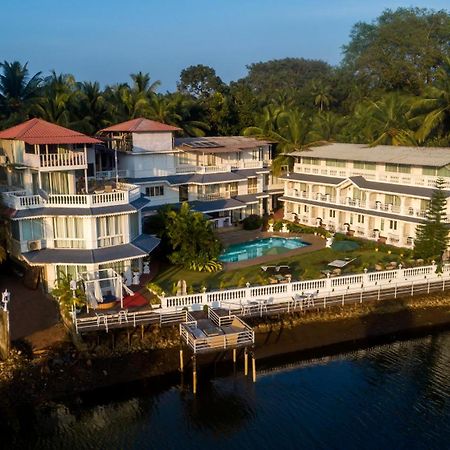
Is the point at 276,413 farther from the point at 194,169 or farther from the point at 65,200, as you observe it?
the point at 194,169

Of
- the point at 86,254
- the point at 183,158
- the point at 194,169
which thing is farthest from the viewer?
the point at 183,158

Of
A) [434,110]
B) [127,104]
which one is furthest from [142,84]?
[434,110]

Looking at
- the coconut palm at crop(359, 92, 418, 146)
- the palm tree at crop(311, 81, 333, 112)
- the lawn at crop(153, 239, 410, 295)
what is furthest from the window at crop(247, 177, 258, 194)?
the palm tree at crop(311, 81, 333, 112)

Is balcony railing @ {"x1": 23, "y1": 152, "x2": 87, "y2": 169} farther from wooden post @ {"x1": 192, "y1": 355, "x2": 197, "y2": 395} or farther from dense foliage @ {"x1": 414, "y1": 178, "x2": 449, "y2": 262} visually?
dense foliage @ {"x1": 414, "y1": 178, "x2": 449, "y2": 262}

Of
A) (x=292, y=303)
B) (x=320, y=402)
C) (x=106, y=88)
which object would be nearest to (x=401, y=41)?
(x=106, y=88)

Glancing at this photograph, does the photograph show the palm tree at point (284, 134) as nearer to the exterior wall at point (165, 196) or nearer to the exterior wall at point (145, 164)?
the exterior wall at point (165, 196)

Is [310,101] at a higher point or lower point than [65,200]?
higher

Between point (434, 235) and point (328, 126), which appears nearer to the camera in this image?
point (434, 235)
